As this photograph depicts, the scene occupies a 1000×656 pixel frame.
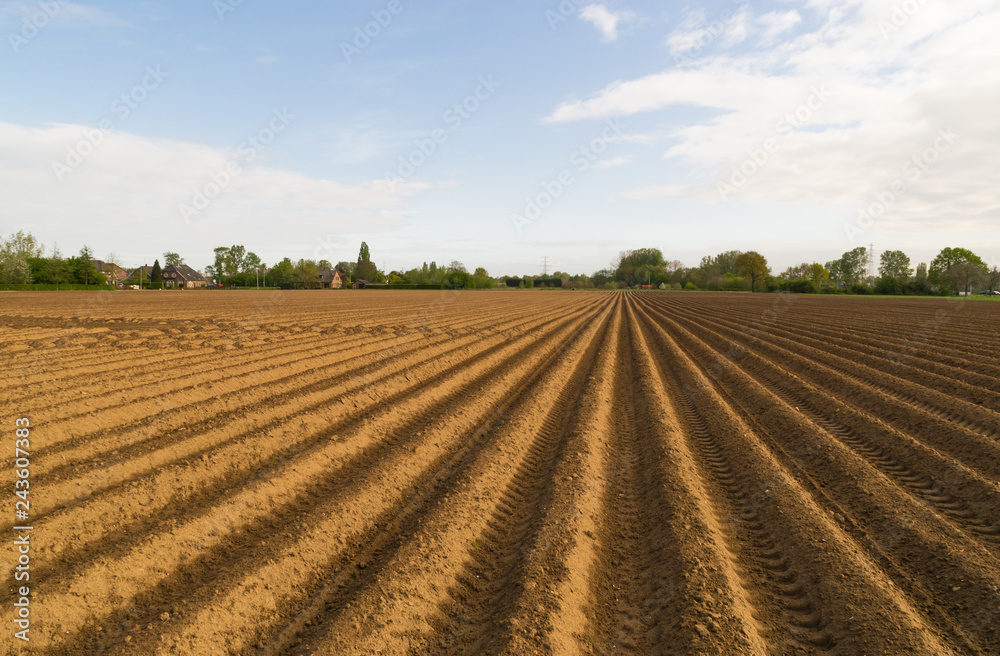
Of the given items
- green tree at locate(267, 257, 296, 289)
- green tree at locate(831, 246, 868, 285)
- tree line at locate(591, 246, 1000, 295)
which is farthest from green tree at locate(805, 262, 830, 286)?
green tree at locate(267, 257, 296, 289)

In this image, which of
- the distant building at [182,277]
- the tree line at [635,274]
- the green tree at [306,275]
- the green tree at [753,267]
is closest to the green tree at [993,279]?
the tree line at [635,274]

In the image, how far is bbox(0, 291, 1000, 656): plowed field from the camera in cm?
332

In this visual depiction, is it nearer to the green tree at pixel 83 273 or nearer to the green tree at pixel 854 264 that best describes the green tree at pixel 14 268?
the green tree at pixel 83 273

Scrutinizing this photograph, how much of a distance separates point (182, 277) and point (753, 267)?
123 meters

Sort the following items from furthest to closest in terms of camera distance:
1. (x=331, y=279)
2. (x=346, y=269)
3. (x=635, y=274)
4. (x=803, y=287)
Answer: (x=635, y=274) → (x=346, y=269) → (x=331, y=279) → (x=803, y=287)

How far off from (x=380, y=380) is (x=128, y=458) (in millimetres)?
4859

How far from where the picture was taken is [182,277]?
10700 centimetres

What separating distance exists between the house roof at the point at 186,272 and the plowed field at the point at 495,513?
380 feet

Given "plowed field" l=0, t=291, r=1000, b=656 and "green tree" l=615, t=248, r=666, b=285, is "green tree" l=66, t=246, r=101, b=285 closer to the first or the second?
"plowed field" l=0, t=291, r=1000, b=656

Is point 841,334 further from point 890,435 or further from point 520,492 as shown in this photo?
point 520,492

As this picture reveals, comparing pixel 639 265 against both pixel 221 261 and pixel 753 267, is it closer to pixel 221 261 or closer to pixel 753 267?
pixel 753 267

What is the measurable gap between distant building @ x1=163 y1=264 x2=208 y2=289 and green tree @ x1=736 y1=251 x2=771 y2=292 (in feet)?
381

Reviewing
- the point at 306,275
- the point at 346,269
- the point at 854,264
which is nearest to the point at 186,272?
the point at 306,275

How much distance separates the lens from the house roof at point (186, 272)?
10889 cm
